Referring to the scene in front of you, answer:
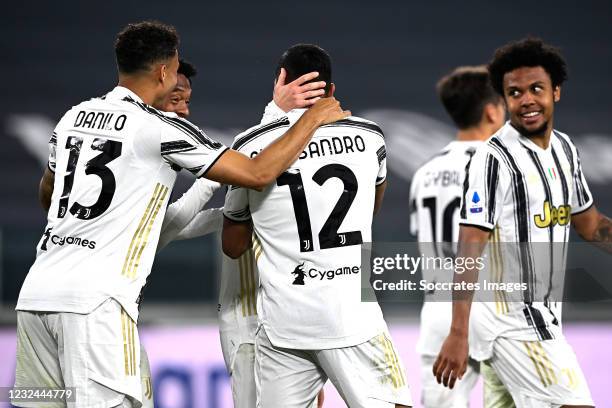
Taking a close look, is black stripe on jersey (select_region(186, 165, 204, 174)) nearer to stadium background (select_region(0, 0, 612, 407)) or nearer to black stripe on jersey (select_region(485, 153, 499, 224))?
black stripe on jersey (select_region(485, 153, 499, 224))

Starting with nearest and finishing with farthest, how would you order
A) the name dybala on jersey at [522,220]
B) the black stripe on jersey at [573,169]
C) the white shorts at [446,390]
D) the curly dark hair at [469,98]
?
the name dybala on jersey at [522,220]
the black stripe on jersey at [573,169]
the white shorts at [446,390]
the curly dark hair at [469,98]

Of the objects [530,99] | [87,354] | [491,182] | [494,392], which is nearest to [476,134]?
[530,99]

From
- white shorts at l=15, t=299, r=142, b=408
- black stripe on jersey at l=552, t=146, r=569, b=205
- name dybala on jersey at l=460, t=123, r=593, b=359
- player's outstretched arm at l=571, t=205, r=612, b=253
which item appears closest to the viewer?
white shorts at l=15, t=299, r=142, b=408

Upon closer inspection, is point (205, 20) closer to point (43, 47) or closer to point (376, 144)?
point (43, 47)

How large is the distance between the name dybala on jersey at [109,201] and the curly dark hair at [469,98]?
2.47 meters

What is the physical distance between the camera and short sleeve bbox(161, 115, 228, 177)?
3531 mm

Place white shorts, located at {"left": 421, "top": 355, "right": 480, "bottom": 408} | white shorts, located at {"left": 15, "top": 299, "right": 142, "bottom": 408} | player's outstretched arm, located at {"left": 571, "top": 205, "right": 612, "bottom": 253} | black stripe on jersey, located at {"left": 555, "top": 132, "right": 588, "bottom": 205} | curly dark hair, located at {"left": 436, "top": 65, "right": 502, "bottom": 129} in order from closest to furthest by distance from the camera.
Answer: white shorts, located at {"left": 15, "top": 299, "right": 142, "bottom": 408} → black stripe on jersey, located at {"left": 555, "top": 132, "right": 588, "bottom": 205} → player's outstretched arm, located at {"left": 571, "top": 205, "right": 612, "bottom": 253} → white shorts, located at {"left": 421, "top": 355, "right": 480, "bottom": 408} → curly dark hair, located at {"left": 436, "top": 65, "right": 502, "bottom": 129}

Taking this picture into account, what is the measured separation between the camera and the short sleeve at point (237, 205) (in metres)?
3.77

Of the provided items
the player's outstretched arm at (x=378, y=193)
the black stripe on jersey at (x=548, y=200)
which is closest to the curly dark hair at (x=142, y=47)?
the player's outstretched arm at (x=378, y=193)

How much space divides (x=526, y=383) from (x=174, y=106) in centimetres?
187

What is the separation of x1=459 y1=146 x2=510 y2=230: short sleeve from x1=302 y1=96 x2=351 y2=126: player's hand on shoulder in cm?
71

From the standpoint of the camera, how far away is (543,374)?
3934 mm

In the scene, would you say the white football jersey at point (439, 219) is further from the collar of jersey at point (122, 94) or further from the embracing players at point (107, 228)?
the collar of jersey at point (122, 94)

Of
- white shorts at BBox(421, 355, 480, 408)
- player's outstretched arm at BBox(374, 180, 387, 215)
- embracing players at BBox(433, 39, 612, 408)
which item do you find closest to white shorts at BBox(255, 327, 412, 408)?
embracing players at BBox(433, 39, 612, 408)
